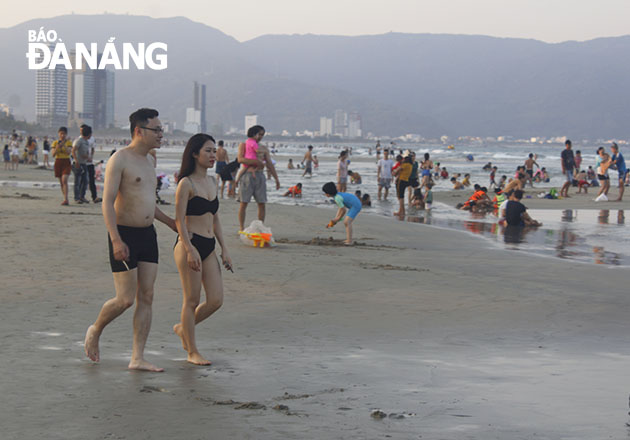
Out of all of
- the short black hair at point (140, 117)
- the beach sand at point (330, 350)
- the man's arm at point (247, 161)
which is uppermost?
the short black hair at point (140, 117)

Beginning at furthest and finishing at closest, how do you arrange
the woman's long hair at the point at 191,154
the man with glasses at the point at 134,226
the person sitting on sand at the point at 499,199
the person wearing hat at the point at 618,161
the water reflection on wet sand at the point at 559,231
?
the person wearing hat at the point at 618,161, the person sitting on sand at the point at 499,199, the water reflection on wet sand at the point at 559,231, the woman's long hair at the point at 191,154, the man with glasses at the point at 134,226

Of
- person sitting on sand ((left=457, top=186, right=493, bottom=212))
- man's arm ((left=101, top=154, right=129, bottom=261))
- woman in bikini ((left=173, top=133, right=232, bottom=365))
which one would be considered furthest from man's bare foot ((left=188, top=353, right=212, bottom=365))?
person sitting on sand ((left=457, top=186, right=493, bottom=212))

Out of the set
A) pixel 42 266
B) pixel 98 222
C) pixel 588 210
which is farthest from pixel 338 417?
pixel 588 210

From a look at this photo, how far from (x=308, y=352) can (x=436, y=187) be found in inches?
1140

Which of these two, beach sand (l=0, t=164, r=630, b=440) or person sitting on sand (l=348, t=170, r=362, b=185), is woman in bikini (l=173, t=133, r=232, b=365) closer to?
beach sand (l=0, t=164, r=630, b=440)

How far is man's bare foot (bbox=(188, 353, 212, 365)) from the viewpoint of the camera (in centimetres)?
545

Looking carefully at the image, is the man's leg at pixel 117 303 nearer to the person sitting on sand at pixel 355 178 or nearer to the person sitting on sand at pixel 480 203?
the person sitting on sand at pixel 480 203

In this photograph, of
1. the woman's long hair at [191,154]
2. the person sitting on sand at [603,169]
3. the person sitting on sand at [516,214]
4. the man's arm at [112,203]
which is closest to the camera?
the man's arm at [112,203]

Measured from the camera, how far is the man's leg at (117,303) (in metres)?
5.12

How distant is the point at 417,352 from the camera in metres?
6.06

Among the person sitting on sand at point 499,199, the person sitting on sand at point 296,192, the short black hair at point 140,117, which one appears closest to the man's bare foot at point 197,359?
the short black hair at point 140,117

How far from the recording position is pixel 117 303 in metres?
5.18

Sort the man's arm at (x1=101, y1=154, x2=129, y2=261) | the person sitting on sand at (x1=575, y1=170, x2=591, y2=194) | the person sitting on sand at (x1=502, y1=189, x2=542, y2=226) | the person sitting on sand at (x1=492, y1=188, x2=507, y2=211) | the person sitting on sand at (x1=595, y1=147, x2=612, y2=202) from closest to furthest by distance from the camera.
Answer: the man's arm at (x1=101, y1=154, x2=129, y2=261) < the person sitting on sand at (x1=502, y1=189, x2=542, y2=226) < the person sitting on sand at (x1=492, y1=188, x2=507, y2=211) < the person sitting on sand at (x1=595, y1=147, x2=612, y2=202) < the person sitting on sand at (x1=575, y1=170, x2=591, y2=194)

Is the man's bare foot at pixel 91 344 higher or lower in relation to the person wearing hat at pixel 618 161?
lower
